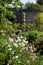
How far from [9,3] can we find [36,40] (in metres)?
4.61

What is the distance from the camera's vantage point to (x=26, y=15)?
2320 centimetres

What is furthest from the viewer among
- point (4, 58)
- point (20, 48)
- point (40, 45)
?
point (40, 45)

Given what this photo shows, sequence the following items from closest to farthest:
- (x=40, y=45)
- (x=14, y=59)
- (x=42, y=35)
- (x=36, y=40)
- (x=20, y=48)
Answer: (x=14, y=59), (x=20, y=48), (x=40, y=45), (x=36, y=40), (x=42, y=35)

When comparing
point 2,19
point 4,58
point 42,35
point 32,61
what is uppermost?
point 2,19

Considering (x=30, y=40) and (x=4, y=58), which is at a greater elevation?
(x=4, y=58)

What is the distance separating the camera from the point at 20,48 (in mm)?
8789

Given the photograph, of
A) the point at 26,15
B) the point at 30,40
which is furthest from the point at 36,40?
the point at 26,15

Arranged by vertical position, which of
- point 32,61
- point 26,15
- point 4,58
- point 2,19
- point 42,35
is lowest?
point 26,15

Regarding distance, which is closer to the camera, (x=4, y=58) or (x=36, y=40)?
(x=4, y=58)

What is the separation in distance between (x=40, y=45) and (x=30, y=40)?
1039 millimetres

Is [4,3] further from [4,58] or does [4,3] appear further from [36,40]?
[36,40]

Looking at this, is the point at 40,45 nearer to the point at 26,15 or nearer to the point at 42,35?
the point at 42,35

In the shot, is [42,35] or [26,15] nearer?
[42,35]

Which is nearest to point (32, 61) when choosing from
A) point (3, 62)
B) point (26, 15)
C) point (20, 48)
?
point (20, 48)
